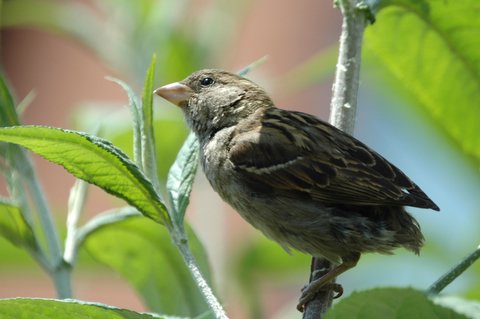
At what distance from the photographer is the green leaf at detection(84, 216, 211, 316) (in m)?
2.08

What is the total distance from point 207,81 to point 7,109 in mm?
1339

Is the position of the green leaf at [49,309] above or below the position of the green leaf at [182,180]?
below

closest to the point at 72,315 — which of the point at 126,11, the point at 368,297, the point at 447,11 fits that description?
the point at 368,297

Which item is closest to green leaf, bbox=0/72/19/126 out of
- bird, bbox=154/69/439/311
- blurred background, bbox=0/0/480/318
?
blurred background, bbox=0/0/480/318

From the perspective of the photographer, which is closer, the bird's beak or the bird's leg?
the bird's leg

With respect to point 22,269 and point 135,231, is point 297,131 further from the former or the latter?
point 22,269

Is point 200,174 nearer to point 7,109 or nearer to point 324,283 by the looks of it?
point 324,283

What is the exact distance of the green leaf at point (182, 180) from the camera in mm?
1697

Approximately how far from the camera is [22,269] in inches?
115

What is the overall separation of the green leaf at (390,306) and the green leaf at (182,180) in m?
0.54

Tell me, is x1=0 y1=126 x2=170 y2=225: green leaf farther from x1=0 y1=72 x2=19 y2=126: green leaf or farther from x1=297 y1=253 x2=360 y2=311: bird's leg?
x1=297 y1=253 x2=360 y2=311: bird's leg

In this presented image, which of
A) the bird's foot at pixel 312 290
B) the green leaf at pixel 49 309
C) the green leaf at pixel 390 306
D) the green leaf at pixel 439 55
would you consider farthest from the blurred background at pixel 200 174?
the green leaf at pixel 390 306

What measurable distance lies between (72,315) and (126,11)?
2252mm

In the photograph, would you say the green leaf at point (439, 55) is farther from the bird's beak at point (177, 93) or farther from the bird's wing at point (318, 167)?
the bird's beak at point (177, 93)
